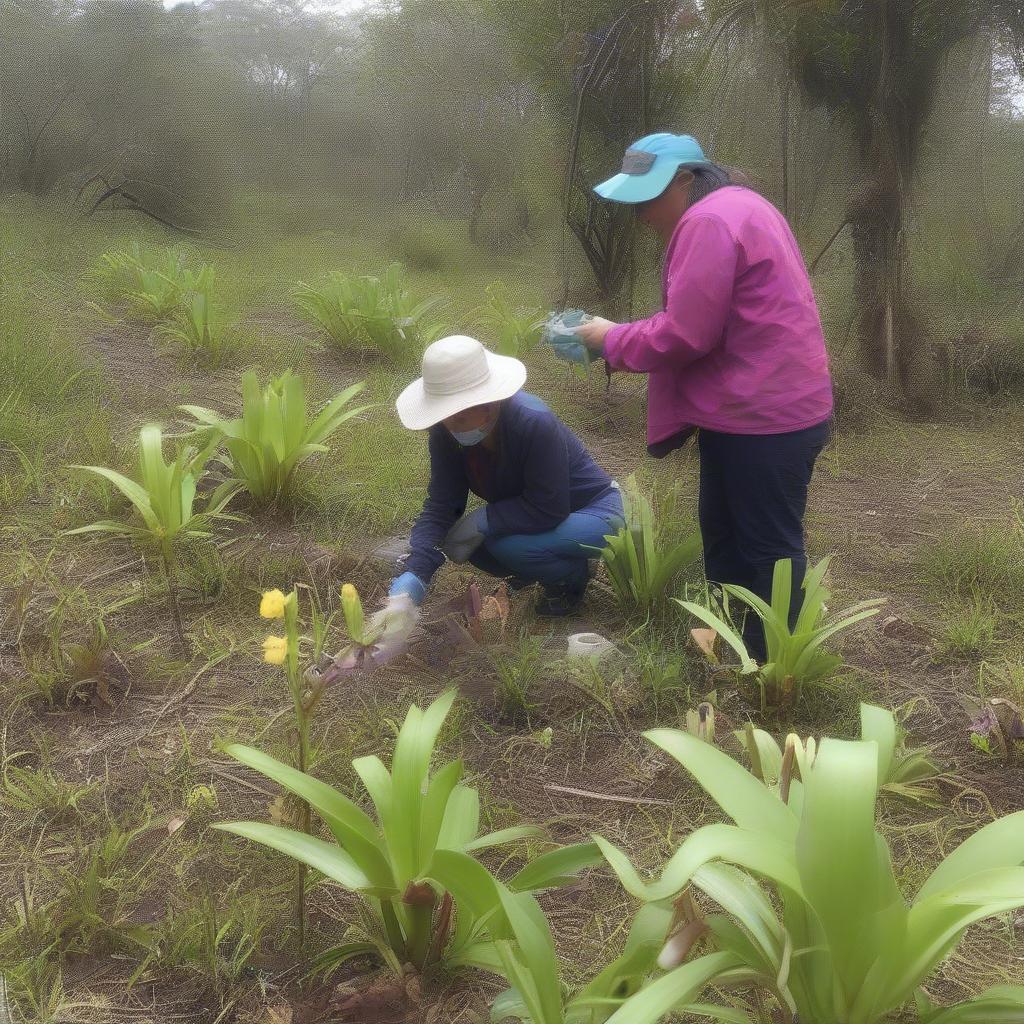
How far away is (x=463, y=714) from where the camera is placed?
2.09m

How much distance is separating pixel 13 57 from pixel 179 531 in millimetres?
3895

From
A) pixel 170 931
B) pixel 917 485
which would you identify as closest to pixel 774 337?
pixel 170 931

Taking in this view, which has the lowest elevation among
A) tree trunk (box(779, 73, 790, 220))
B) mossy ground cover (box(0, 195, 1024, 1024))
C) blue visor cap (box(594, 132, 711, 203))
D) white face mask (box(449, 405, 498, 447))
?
mossy ground cover (box(0, 195, 1024, 1024))

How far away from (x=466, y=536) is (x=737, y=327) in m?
0.93

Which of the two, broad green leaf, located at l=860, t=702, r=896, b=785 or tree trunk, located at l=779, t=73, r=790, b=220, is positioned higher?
tree trunk, located at l=779, t=73, r=790, b=220

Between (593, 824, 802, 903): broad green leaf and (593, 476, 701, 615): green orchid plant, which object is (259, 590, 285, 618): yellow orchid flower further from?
(593, 476, 701, 615): green orchid plant

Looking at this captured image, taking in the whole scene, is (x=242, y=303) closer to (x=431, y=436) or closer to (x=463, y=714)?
(x=431, y=436)

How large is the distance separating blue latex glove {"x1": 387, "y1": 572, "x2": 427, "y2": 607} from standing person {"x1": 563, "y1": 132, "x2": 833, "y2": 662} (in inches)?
25.9

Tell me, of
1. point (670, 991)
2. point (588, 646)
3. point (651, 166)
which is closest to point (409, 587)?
point (588, 646)

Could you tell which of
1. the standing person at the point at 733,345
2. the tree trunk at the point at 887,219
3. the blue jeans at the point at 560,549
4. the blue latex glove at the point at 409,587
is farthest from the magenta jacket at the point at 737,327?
the tree trunk at the point at 887,219

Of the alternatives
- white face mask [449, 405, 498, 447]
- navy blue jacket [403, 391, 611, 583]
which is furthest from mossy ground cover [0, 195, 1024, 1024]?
white face mask [449, 405, 498, 447]

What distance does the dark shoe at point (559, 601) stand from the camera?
104 inches

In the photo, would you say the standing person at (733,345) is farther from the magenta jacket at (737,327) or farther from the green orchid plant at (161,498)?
the green orchid plant at (161,498)

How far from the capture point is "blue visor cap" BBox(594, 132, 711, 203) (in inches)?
81.6
